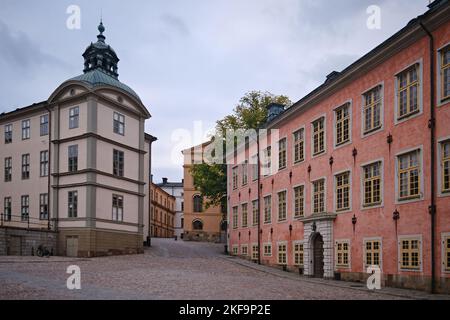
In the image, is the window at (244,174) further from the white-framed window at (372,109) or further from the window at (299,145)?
the white-framed window at (372,109)

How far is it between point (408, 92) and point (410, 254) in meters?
6.65

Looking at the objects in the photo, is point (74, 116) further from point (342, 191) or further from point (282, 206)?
point (342, 191)

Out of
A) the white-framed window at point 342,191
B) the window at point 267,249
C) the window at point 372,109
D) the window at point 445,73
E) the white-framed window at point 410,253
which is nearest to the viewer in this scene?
the window at point 445,73

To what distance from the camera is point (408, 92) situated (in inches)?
862

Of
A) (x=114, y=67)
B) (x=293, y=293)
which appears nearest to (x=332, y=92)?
(x=293, y=293)

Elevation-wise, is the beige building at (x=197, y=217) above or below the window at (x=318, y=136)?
below

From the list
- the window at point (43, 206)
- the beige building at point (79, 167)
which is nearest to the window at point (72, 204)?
the beige building at point (79, 167)

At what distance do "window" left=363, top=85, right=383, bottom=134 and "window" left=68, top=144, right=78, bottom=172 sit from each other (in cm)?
2230

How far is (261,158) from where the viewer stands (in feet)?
128

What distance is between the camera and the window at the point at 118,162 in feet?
133

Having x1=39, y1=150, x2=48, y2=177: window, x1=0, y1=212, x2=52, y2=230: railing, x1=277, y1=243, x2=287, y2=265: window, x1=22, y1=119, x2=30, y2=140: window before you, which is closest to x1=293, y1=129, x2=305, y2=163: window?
x1=277, y1=243, x2=287, y2=265: window

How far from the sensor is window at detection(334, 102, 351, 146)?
26844 mm

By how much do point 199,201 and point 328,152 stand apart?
5279 cm

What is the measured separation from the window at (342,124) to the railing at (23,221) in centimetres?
2275
